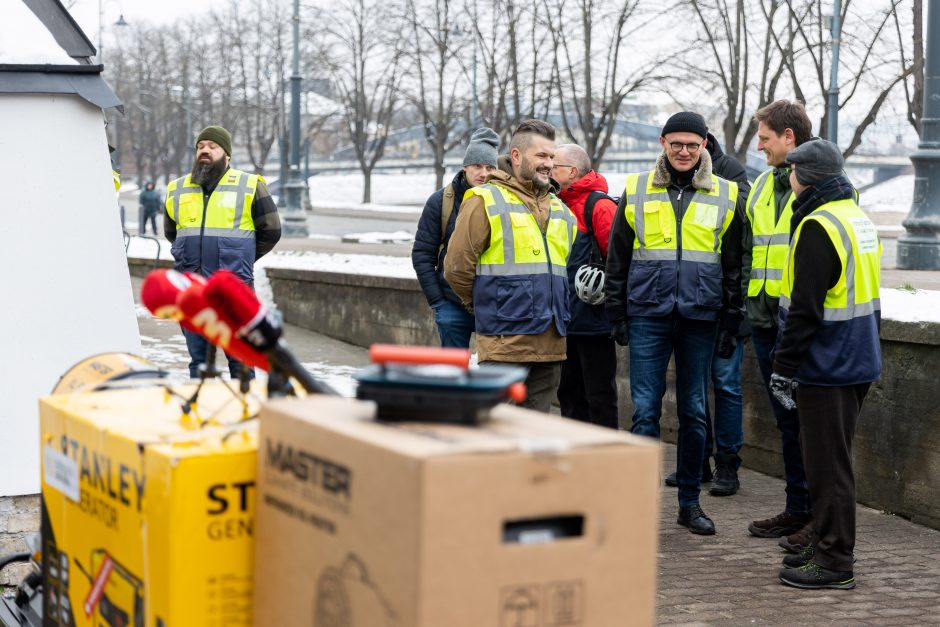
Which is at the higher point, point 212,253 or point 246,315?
point 246,315

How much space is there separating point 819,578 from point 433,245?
9.88 ft

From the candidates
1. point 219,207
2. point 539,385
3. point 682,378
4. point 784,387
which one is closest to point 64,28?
point 219,207

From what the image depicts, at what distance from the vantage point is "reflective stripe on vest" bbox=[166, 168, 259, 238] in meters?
8.05

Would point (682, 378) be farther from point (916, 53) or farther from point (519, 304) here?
point (916, 53)

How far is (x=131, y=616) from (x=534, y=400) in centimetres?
347

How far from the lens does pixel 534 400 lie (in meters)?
6.08

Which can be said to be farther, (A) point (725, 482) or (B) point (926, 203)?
(B) point (926, 203)

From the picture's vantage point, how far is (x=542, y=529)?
7.41 ft

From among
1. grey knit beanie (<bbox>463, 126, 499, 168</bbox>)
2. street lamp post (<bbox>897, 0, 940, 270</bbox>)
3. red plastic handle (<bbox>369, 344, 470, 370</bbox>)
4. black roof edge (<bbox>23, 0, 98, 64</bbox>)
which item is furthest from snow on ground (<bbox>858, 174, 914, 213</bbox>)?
red plastic handle (<bbox>369, 344, 470, 370</bbox>)

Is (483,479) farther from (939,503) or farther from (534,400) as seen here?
(939,503)

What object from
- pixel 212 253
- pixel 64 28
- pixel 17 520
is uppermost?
pixel 64 28

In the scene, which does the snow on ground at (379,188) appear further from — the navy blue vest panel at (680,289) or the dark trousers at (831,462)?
the dark trousers at (831,462)

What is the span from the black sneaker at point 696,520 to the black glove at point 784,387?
1.04 m

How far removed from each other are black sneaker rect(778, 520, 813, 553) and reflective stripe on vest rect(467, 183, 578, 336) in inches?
56.0
